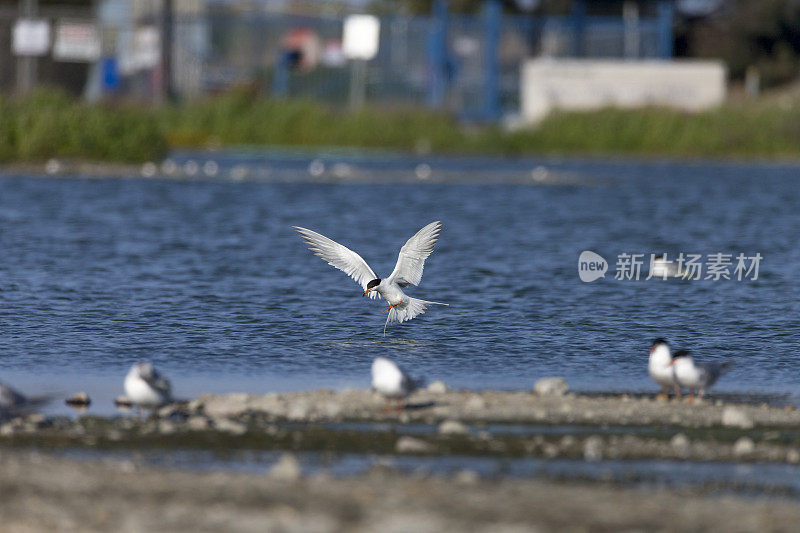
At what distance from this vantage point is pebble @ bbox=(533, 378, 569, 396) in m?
9.84

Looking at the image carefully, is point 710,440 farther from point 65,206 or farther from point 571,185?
point 571,185

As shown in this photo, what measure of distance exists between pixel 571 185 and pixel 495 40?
21.8 metres

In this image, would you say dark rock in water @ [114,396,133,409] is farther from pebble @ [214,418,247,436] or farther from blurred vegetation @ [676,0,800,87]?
blurred vegetation @ [676,0,800,87]

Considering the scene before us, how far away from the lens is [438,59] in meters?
56.0

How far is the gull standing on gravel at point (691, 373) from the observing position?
9.62 meters

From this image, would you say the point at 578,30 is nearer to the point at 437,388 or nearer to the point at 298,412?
the point at 437,388

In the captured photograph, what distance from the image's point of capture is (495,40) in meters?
56.2

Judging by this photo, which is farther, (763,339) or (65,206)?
(65,206)

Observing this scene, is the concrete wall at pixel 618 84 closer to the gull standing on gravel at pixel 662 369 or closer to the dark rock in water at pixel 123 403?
the gull standing on gravel at pixel 662 369

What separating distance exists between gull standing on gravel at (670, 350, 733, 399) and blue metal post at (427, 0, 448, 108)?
151ft

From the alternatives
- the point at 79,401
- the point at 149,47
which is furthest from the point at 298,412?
the point at 149,47

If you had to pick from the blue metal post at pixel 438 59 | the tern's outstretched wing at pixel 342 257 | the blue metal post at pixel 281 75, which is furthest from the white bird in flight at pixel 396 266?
the blue metal post at pixel 281 75

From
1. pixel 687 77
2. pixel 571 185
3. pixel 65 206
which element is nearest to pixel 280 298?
pixel 65 206

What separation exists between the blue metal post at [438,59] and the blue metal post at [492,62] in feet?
5.51
